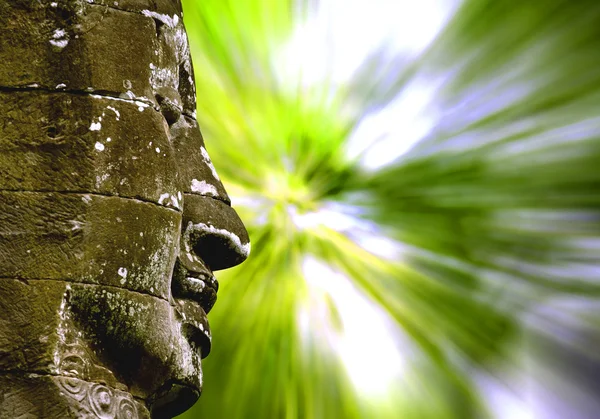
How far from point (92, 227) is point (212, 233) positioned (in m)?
0.54

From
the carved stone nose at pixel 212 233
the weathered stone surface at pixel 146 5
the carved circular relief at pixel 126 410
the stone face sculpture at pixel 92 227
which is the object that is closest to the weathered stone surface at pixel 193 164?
the carved stone nose at pixel 212 233

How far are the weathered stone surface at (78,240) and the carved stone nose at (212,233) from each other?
0.31 metres

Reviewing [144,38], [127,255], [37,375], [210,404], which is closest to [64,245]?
[127,255]

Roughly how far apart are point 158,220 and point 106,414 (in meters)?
0.65

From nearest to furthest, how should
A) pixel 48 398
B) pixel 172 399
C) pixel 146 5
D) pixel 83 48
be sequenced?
pixel 48 398
pixel 83 48
pixel 172 399
pixel 146 5

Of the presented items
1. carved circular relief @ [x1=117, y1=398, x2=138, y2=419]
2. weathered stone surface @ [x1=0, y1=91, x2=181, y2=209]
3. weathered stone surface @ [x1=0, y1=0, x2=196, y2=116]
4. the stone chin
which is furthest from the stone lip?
weathered stone surface @ [x1=0, y1=0, x2=196, y2=116]

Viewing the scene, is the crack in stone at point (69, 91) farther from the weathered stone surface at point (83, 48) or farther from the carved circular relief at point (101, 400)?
the carved circular relief at point (101, 400)

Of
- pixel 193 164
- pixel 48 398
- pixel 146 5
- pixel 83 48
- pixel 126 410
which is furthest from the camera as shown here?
pixel 193 164

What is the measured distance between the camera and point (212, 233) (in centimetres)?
331

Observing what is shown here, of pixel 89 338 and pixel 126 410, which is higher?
pixel 89 338

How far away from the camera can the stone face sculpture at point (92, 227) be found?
2.77m

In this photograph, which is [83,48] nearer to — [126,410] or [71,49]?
[71,49]

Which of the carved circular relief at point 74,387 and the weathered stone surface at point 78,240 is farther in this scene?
the weathered stone surface at point 78,240

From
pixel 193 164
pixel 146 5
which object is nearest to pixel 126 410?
pixel 193 164
